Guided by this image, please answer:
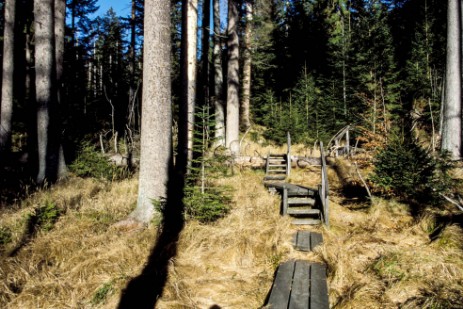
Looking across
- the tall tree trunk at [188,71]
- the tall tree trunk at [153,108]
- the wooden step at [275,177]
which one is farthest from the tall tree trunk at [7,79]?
the wooden step at [275,177]

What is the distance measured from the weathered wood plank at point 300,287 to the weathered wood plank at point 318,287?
0.06 m

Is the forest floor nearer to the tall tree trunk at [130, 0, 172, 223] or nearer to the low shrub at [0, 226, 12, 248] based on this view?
the low shrub at [0, 226, 12, 248]

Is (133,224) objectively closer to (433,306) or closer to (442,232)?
(433,306)

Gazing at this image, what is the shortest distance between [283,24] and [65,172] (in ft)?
78.2

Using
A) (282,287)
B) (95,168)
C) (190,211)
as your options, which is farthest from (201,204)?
(95,168)

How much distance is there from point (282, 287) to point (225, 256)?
1203mm

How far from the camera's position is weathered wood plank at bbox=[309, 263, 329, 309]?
3.34 meters

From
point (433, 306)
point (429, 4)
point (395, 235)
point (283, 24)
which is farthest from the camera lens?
point (283, 24)

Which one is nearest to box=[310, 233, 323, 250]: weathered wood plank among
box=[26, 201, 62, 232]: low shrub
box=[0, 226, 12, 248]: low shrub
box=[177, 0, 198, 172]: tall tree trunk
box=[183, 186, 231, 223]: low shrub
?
box=[183, 186, 231, 223]: low shrub

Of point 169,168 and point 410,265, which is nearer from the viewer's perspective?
point 410,265

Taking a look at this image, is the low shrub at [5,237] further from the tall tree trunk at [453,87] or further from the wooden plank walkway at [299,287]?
the tall tree trunk at [453,87]

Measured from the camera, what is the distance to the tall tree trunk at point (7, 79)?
11.1 meters

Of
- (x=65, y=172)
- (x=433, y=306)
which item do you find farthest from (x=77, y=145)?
(x=433, y=306)

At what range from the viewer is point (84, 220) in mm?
5594
